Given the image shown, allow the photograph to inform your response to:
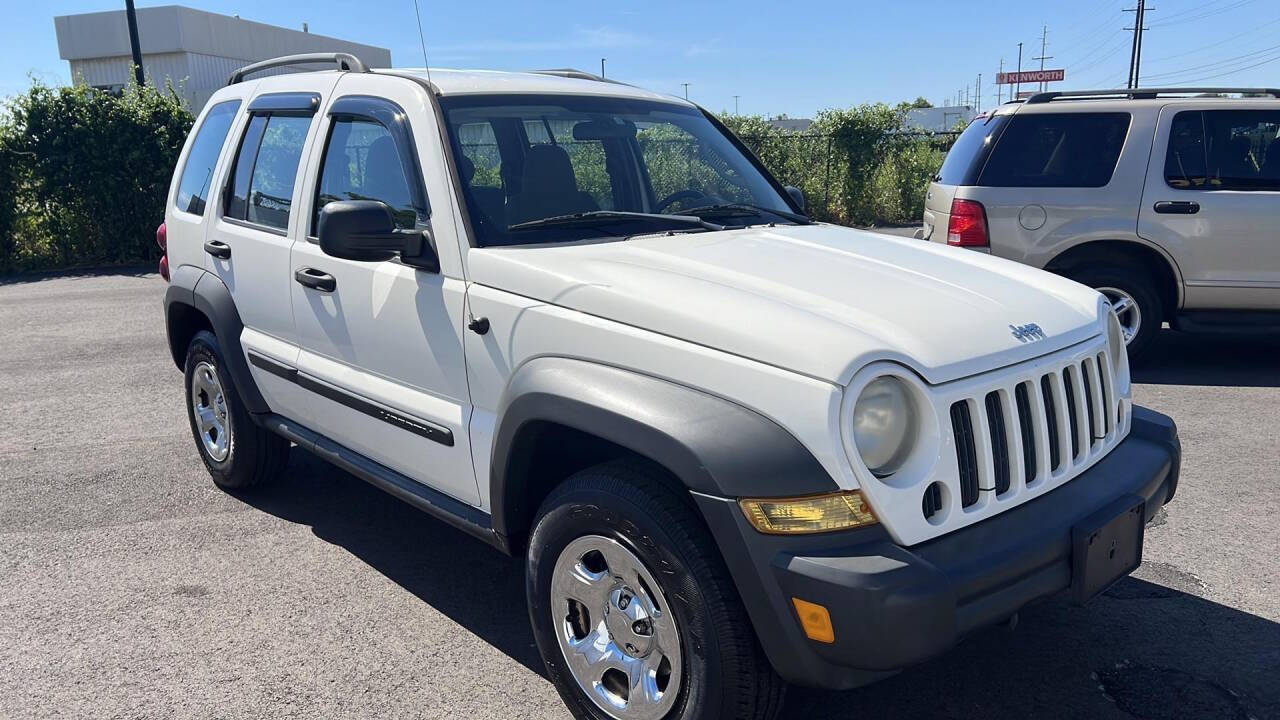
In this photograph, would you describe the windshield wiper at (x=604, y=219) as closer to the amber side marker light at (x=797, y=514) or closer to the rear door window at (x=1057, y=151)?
the amber side marker light at (x=797, y=514)

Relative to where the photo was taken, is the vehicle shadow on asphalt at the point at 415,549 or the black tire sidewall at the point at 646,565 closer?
the black tire sidewall at the point at 646,565

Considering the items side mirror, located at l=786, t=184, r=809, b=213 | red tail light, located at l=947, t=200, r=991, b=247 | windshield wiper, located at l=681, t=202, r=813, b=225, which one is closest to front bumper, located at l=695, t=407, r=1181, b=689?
windshield wiper, located at l=681, t=202, r=813, b=225

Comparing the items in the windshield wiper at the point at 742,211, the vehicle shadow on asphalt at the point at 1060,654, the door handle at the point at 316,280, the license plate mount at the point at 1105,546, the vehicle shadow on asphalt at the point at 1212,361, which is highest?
the windshield wiper at the point at 742,211

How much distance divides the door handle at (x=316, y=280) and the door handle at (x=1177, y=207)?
581 cm

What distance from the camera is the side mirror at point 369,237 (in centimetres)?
317

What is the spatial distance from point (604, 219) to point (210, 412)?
110 inches

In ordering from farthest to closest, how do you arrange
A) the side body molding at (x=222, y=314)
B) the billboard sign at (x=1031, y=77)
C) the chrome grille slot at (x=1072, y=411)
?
the billboard sign at (x=1031, y=77) < the side body molding at (x=222, y=314) < the chrome grille slot at (x=1072, y=411)

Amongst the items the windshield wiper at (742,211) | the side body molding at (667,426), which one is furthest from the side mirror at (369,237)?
the windshield wiper at (742,211)

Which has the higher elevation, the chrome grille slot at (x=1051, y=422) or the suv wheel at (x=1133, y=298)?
the chrome grille slot at (x=1051, y=422)

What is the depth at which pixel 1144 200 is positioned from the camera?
22.8 feet

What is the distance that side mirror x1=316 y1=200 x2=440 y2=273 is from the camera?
3172 mm

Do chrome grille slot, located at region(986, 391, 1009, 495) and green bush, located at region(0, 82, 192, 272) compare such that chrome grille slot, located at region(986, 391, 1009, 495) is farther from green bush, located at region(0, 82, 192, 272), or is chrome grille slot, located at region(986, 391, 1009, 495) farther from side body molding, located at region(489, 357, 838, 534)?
green bush, located at region(0, 82, 192, 272)

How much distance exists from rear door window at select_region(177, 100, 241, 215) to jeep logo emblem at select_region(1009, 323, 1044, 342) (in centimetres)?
389

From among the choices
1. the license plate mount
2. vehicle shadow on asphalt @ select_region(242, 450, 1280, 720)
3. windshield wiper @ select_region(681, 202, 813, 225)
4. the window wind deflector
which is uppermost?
the window wind deflector
